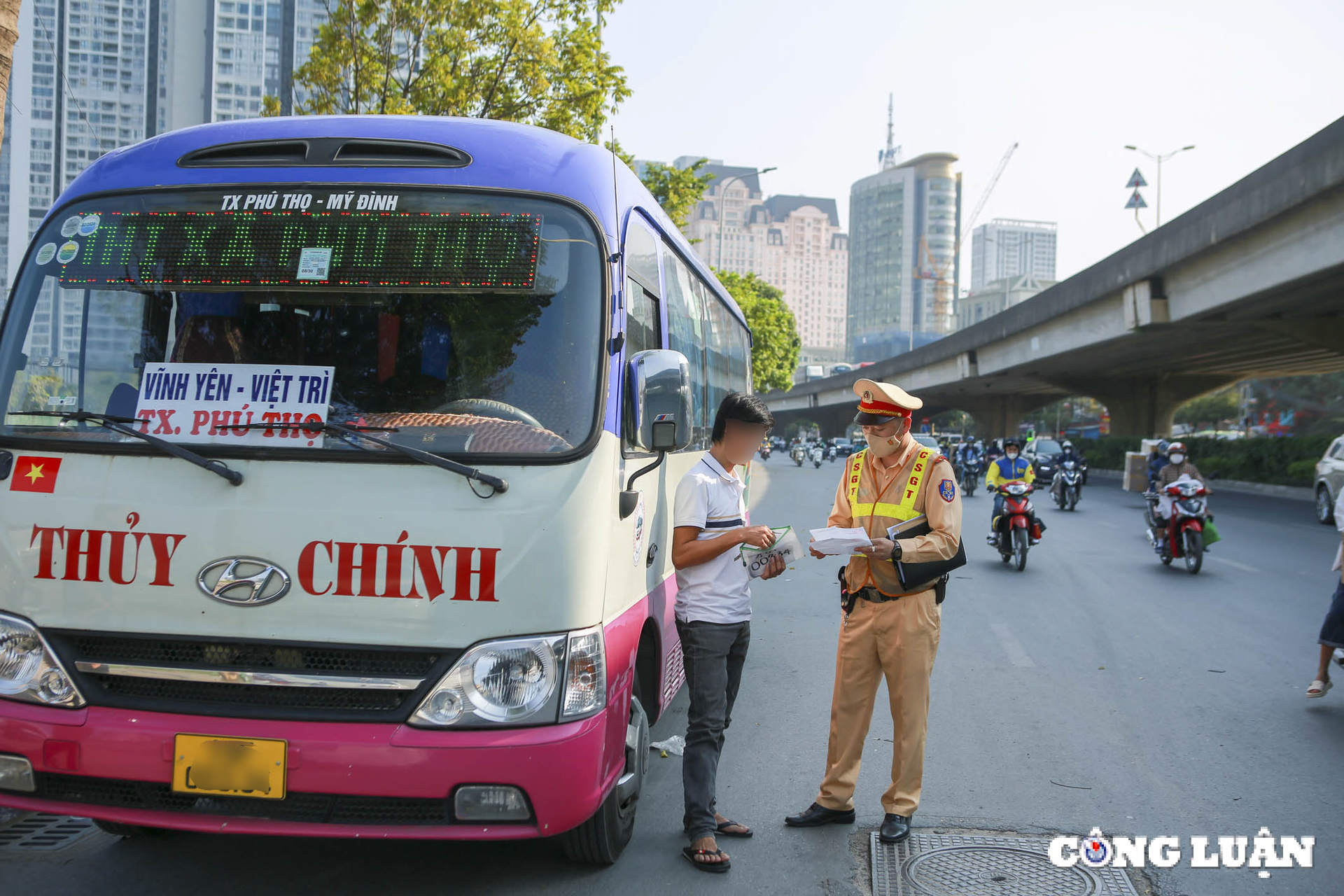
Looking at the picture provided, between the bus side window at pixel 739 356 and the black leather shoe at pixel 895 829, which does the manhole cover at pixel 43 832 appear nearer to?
the black leather shoe at pixel 895 829

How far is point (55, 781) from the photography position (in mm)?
3314

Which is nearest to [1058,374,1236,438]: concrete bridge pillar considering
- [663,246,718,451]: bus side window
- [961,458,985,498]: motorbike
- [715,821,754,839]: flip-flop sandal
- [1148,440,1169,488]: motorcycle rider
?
[961,458,985,498]: motorbike

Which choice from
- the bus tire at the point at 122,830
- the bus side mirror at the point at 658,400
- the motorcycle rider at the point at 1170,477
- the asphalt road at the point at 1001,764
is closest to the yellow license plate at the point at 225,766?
the asphalt road at the point at 1001,764

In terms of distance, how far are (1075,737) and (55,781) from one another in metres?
4.68

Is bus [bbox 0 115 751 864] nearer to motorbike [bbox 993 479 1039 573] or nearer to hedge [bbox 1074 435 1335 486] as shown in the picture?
motorbike [bbox 993 479 1039 573]

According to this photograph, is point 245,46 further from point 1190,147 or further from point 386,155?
point 386,155

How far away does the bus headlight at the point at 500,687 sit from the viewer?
3.20 meters

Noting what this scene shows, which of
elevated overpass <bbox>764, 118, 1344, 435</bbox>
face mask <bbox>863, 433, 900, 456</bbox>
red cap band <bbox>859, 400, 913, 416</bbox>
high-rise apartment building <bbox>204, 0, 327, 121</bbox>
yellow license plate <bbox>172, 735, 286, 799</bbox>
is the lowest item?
yellow license plate <bbox>172, 735, 286, 799</bbox>

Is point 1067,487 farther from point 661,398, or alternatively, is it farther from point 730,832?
point 661,398

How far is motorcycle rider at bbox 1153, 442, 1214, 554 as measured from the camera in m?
12.8

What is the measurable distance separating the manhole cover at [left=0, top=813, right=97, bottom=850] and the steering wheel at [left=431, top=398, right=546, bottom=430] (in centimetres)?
224

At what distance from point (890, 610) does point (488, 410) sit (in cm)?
174

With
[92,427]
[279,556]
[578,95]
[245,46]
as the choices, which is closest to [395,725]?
[279,556]

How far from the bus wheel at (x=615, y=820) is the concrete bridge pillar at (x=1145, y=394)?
45.1 metres
